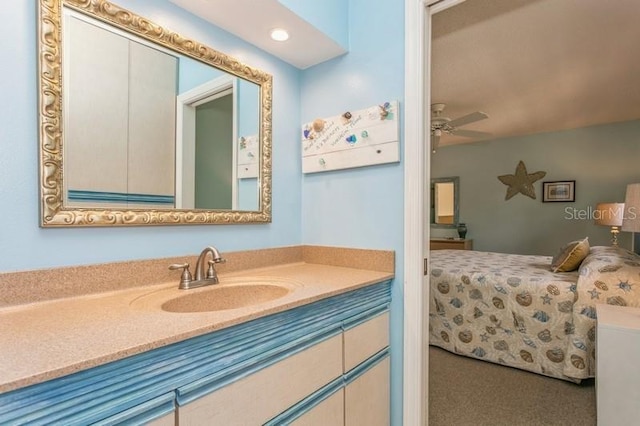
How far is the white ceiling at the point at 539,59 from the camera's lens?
1.94m

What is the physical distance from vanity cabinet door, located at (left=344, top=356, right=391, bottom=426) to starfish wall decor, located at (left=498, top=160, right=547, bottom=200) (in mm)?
4368

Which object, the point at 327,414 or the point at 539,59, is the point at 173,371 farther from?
the point at 539,59

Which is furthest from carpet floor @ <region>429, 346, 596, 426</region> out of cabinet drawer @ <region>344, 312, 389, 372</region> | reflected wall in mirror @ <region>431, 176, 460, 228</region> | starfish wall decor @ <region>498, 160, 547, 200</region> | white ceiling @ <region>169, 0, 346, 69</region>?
reflected wall in mirror @ <region>431, 176, 460, 228</region>

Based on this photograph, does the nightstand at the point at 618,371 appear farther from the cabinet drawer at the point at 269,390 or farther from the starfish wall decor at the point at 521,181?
the starfish wall decor at the point at 521,181

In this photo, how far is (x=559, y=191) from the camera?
14.6 feet

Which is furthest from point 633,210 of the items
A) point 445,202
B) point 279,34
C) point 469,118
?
point 445,202

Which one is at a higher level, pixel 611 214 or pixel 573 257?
pixel 611 214

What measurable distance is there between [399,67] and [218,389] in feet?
4.72

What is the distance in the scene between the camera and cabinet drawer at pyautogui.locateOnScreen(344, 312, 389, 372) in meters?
1.24

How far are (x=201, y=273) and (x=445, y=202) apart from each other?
16.6ft

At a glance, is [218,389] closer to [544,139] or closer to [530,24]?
[530,24]

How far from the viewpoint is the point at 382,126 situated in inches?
58.7

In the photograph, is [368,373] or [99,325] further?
[368,373]

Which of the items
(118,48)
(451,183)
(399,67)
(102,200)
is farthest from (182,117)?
(451,183)
